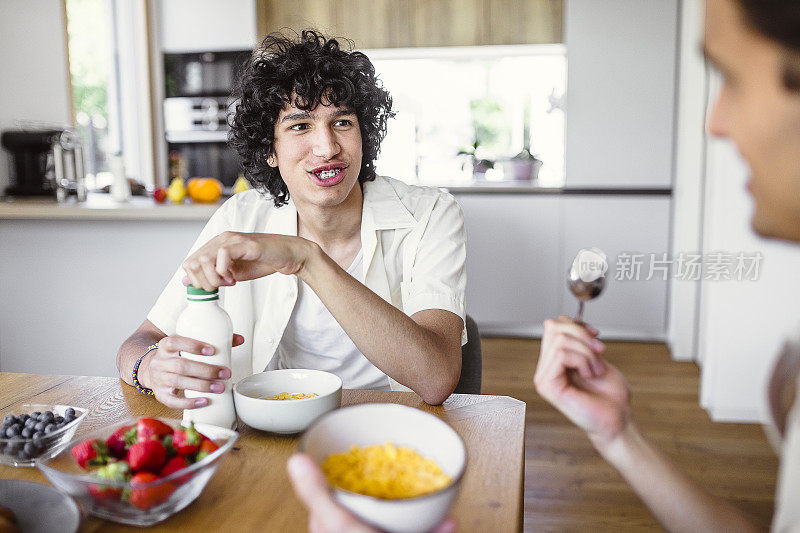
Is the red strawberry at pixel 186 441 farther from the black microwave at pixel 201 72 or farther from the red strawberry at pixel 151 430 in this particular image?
the black microwave at pixel 201 72

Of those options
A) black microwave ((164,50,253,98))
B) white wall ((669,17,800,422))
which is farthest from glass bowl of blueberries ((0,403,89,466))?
black microwave ((164,50,253,98))

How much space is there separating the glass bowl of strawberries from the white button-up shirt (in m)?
0.55

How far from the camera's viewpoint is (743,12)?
0.55m

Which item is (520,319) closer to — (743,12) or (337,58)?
(337,58)

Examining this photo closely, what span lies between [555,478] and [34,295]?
216 cm

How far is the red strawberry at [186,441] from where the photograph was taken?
2.74ft

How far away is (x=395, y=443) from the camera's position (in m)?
0.74

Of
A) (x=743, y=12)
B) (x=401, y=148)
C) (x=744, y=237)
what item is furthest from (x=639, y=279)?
(x=743, y=12)

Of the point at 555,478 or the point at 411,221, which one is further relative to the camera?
the point at 555,478

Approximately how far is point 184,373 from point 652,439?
A: 7.17 feet

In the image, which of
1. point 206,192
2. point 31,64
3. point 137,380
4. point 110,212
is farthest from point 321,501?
point 31,64

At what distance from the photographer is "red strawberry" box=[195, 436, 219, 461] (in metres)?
0.84

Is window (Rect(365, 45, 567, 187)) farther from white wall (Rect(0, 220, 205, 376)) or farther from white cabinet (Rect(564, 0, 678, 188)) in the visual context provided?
white wall (Rect(0, 220, 205, 376))

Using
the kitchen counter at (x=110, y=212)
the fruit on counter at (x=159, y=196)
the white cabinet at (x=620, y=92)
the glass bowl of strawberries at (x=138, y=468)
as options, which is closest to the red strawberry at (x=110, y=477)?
the glass bowl of strawberries at (x=138, y=468)
